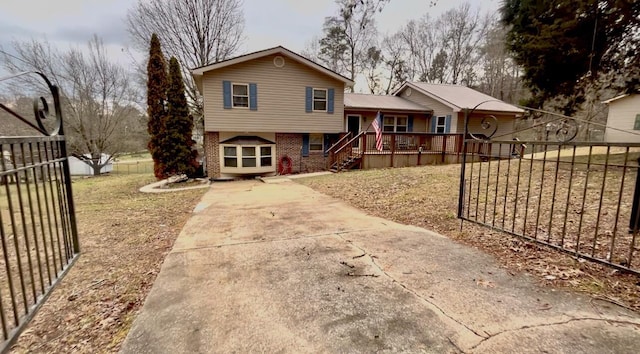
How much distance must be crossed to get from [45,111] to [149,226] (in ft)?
11.8

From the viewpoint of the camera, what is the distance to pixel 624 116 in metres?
16.6

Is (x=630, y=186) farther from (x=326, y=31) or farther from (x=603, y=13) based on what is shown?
(x=326, y=31)

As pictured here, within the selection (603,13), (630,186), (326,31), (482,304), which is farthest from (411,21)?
(482,304)

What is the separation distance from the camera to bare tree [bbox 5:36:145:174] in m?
19.1

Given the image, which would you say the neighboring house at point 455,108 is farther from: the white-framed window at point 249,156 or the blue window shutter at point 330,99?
the white-framed window at point 249,156

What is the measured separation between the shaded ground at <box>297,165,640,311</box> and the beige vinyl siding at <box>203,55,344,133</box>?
196 inches

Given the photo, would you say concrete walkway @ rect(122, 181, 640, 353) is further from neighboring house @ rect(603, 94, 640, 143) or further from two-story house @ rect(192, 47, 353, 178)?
neighboring house @ rect(603, 94, 640, 143)

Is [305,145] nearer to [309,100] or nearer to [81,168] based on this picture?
[309,100]

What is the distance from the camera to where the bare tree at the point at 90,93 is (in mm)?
19125

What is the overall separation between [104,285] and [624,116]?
2395 cm

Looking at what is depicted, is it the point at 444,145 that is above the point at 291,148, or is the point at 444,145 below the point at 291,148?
above

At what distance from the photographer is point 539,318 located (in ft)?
7.87

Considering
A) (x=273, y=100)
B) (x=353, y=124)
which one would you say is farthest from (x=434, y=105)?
(x=273, y=100)

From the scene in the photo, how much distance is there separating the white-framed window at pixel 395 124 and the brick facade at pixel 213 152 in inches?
371
